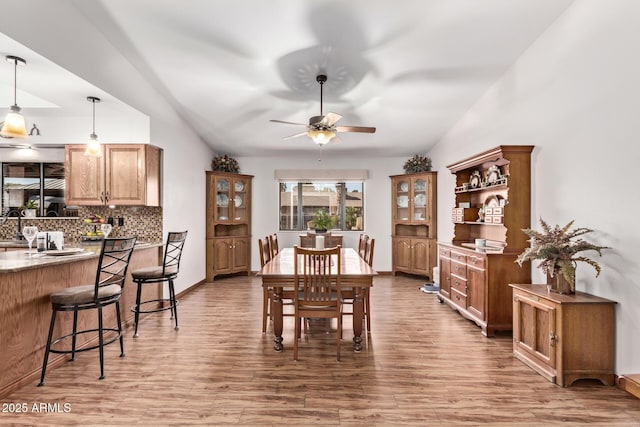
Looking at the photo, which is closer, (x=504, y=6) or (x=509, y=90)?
(x=504, y=6)

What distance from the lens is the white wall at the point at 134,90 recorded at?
2.75 m

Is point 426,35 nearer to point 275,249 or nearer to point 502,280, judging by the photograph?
point 502,280

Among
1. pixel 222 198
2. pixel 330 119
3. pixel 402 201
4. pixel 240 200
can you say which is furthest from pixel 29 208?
pixel 402 201

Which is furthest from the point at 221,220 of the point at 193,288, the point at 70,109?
the point at 70,109

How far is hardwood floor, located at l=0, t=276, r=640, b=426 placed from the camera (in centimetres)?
215

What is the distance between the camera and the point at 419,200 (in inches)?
267

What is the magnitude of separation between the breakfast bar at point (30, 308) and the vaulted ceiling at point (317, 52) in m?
1.91

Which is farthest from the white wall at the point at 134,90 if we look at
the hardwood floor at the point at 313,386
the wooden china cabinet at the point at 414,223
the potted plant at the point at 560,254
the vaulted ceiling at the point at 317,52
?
the potted plant at the point at 560,254

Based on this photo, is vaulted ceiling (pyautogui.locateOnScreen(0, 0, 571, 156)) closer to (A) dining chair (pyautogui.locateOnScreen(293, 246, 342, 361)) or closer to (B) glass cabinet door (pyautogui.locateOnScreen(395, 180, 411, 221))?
(B) glass cabinet door (pyautogui.locateOnScreen(395, 180, 411, 221))

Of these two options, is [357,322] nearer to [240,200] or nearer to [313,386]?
[313,386]

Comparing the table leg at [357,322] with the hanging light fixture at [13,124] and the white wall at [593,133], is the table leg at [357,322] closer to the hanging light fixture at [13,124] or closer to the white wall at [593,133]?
the white wall at [593,133]

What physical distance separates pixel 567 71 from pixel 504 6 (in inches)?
32.5

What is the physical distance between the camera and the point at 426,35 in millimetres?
3492

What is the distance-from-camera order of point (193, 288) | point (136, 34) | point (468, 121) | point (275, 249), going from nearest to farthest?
point (136, 34) < point (275, 249) < point (468, 121) < point (193, 288)
